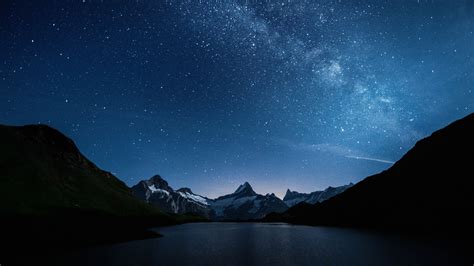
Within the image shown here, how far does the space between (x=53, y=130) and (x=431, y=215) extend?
742ft

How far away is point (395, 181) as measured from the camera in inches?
6772

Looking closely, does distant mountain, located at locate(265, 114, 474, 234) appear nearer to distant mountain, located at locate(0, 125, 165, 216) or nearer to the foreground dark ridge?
the foreground dark ridge

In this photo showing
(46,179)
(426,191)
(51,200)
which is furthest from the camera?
(426,191)

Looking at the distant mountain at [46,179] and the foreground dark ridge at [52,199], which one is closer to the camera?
the foreground dark ridge at [52,199]

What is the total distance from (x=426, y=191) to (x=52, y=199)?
17813cm

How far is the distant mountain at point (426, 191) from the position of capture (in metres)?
112

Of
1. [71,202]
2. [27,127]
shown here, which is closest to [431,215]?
[71,202]

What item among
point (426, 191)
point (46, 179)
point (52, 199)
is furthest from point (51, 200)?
point (426, 191)

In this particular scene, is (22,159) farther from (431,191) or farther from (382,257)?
(431,191)

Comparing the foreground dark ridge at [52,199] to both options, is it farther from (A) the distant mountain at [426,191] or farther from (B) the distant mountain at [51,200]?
(A) the distant mountain at [426,191]

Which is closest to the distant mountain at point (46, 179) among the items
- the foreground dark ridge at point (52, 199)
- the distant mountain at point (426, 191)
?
the foreground dark ridge at point (52, 199)

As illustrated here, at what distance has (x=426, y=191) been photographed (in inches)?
5443

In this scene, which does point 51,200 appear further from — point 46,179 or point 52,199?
point 46,179

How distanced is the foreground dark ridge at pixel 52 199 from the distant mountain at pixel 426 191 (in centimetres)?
11425
